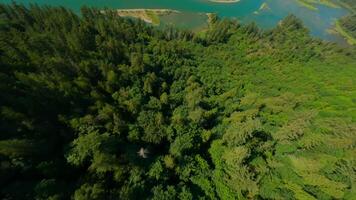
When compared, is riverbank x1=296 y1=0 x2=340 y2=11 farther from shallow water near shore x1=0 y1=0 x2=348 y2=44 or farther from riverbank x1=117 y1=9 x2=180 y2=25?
riverbank x1=117 y1=9 x2=180 y2=25

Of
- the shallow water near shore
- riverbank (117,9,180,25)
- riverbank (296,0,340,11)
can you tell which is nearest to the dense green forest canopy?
riverbank (117,9,180,25)

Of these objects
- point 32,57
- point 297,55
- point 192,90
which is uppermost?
point 32,57

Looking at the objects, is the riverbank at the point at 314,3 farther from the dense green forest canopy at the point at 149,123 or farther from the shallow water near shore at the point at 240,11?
the dense green forest canopy at the point at 149,123

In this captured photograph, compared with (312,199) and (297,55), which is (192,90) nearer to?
(312,199)

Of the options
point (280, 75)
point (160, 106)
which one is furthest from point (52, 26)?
point (280, 75)

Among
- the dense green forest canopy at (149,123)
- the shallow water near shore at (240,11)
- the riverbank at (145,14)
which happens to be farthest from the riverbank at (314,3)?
the dense green forest canopy at (149,123)
